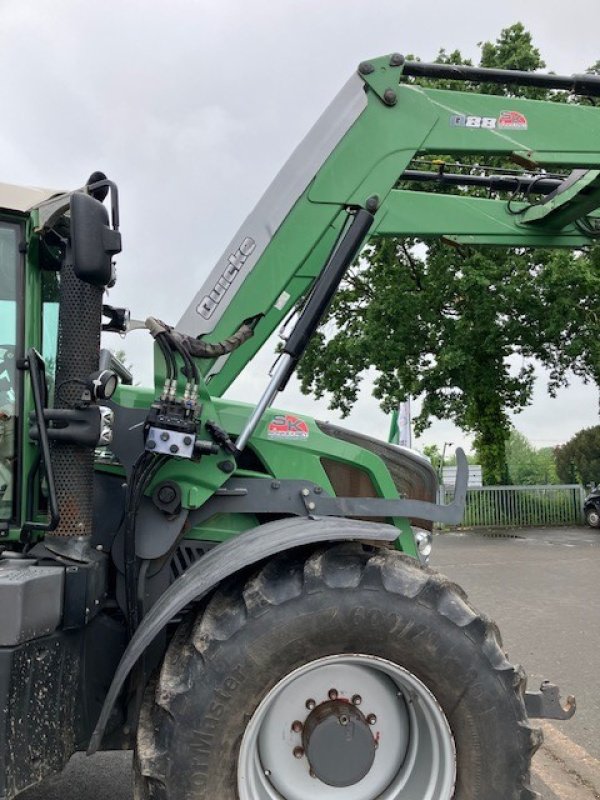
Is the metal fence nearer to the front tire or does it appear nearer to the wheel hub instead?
the front tire

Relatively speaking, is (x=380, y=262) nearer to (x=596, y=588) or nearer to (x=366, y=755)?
(x=596, y=588)

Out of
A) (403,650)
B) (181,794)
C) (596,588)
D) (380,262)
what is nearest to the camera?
(181,794)

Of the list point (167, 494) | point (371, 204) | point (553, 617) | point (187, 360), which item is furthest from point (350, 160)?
point (553, 617)

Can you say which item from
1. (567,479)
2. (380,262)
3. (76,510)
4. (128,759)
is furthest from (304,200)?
(567,479)

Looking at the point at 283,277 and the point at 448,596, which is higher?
the point at 283,277

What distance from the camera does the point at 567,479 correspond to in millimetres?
27781

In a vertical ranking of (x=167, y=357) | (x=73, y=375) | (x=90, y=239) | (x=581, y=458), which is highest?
(x=90, y=239)

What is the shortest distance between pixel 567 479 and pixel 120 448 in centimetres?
2726

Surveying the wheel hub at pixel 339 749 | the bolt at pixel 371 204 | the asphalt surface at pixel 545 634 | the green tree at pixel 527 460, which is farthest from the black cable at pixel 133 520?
the green tree at pixel 527 460

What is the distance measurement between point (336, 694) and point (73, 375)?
1635mm

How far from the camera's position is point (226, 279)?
11.1 feet

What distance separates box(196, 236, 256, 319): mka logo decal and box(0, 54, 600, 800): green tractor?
0.04 ft

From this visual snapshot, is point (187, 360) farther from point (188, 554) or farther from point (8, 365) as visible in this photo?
point (188, 554)

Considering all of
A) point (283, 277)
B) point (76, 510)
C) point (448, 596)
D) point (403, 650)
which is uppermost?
point (283, 277)
